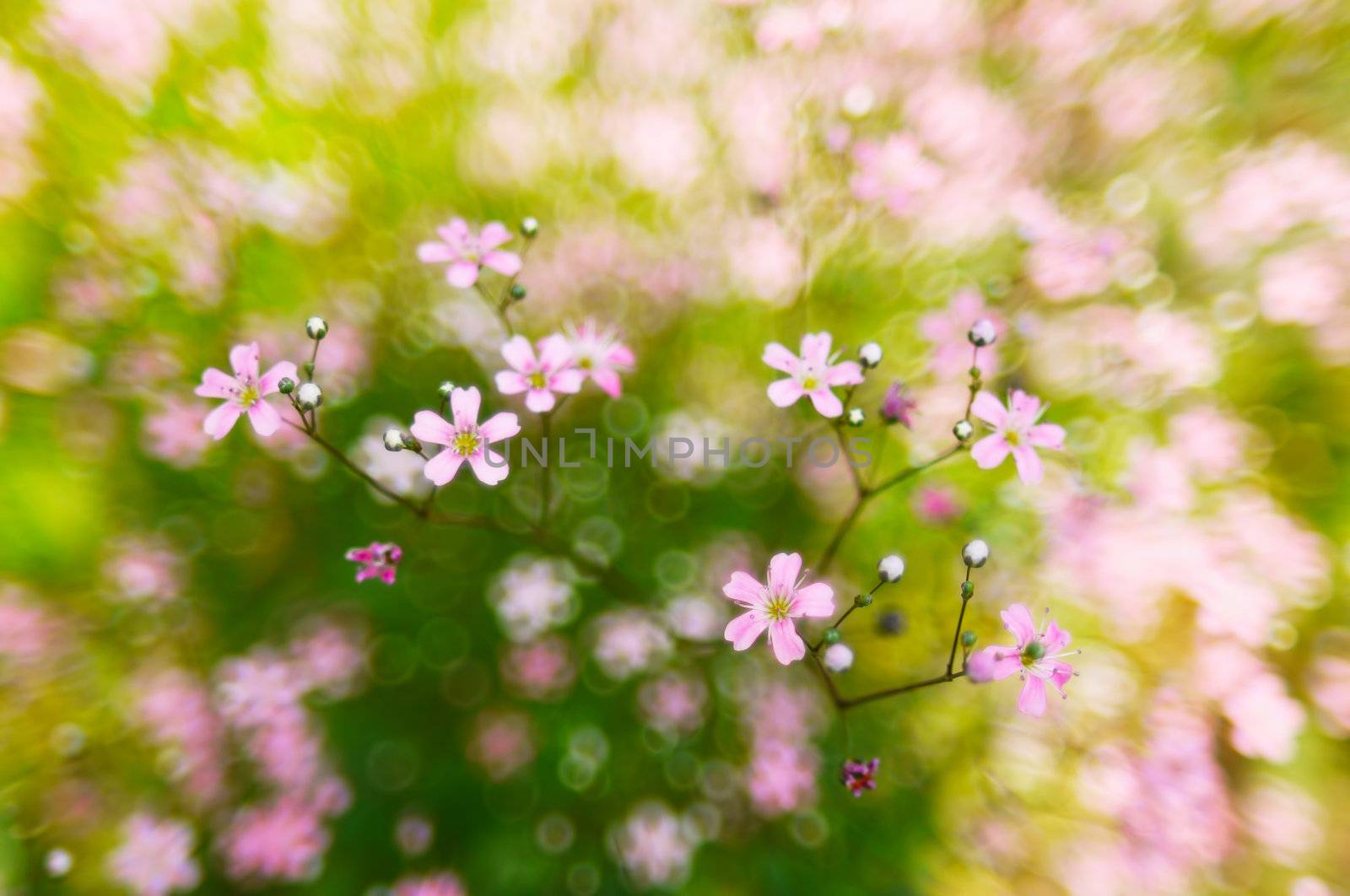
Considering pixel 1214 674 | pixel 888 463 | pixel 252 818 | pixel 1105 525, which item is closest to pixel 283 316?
pixel 252 818

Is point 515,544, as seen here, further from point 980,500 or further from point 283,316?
point 980,500

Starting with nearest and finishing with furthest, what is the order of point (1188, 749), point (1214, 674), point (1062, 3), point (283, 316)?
point (1188, 749), point (1214, 674), point (283, 316), point (1062, 3)

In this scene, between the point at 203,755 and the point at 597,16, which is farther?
the point at 597,16

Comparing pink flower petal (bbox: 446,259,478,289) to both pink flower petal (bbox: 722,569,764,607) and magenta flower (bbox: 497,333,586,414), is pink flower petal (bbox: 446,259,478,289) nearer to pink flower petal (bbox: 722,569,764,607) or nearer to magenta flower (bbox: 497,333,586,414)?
magenta flower (bbox: 497,333,586,414)

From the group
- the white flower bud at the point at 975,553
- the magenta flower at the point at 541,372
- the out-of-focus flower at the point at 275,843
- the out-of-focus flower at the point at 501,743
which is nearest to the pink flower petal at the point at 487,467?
the magenta flower at the point at 541,372

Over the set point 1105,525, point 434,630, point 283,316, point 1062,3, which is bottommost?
point 434,630

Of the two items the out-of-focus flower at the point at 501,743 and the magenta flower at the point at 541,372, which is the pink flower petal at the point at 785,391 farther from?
the out-of-focus flower at the point at 501,743

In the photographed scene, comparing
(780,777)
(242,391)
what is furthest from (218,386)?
(780,777)

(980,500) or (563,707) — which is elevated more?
(980,500)
